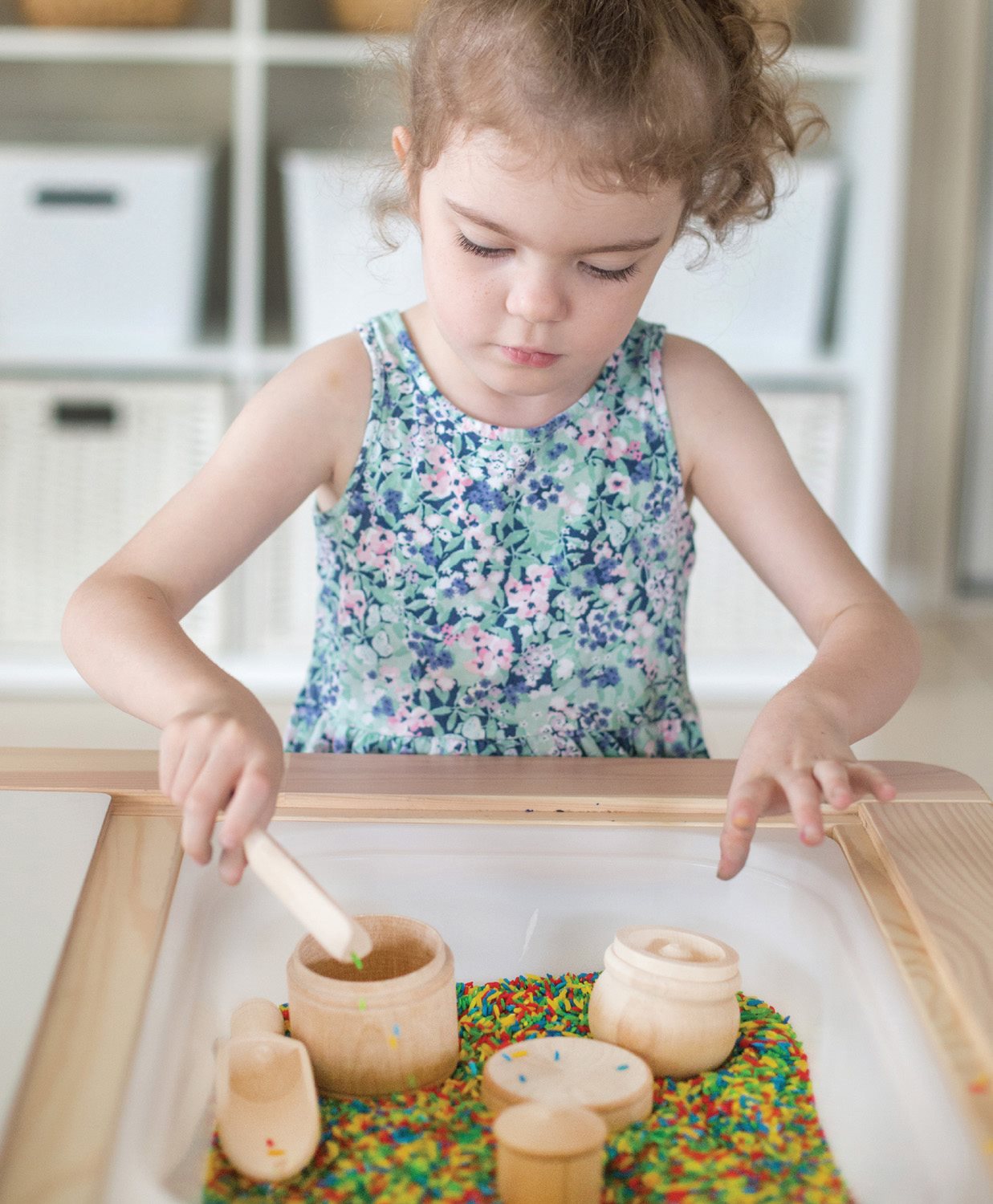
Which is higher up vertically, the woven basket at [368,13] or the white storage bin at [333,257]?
the woven basket at [368,13]

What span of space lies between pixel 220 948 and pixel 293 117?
Result: 205 cm

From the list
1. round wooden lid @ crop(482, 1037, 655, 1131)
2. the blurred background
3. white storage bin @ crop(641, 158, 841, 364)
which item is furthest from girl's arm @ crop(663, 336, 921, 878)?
white storage bin @ crop(641, 158, 841, 364)

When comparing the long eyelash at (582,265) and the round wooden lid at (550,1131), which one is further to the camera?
the long eyelash at (582,265)

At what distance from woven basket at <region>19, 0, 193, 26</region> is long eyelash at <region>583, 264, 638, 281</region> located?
62.4 inches

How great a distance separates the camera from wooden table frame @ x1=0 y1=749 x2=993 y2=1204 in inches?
17.6

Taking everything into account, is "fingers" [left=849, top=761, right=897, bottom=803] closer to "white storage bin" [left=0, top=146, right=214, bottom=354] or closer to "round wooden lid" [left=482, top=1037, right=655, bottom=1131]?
"round wooden lid" [left=482, top=1037, right=655, bottom=1131]

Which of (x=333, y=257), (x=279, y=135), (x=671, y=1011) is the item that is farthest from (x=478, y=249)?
(x=279, y=135)

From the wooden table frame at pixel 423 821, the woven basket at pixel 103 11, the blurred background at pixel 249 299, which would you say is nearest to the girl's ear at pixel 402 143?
the wooden table frame at pixel 423 821

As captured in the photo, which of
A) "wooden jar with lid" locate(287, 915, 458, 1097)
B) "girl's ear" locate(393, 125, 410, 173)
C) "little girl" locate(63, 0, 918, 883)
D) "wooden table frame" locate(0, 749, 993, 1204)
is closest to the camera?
"wooden table frame" locate(0, 749, 993, 1204)

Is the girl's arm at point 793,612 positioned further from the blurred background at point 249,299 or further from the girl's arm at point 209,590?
the blurred background at point 249,299

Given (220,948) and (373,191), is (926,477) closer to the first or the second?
(373,191)

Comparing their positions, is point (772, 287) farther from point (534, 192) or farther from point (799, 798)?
point (799, 798)

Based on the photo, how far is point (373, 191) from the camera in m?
1.04

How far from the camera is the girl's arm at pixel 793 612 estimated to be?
2.06ft
